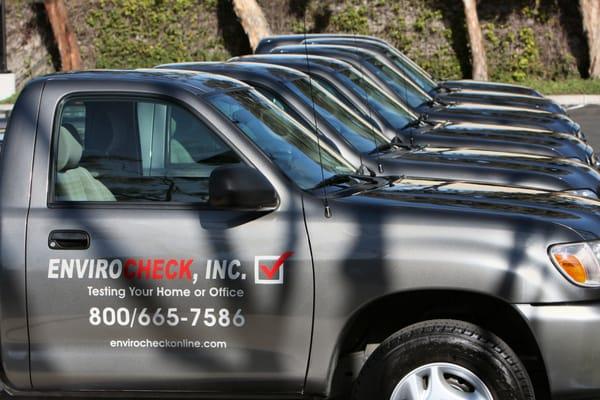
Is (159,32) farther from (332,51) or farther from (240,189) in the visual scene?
(240,189)

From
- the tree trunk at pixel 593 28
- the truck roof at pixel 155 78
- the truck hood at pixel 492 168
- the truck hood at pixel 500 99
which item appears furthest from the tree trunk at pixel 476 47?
the truck roof at pixel 155 78

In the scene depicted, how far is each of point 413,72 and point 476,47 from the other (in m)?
12.8

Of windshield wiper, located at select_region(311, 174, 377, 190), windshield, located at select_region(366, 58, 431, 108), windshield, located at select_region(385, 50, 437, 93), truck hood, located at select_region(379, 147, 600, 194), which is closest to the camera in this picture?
windshield wiper, located at select_region(311, 174, 377, 190)

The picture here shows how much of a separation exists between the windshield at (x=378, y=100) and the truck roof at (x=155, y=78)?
160 inches

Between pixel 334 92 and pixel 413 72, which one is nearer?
pixel 334 92

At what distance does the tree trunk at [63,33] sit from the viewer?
30.0 meters

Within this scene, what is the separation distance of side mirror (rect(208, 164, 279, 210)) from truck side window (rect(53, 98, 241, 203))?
11.3 inches

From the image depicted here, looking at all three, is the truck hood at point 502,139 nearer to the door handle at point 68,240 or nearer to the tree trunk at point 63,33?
the door handle at point 68,240

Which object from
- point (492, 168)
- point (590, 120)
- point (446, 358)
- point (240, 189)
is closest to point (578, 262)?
point (446, 358)

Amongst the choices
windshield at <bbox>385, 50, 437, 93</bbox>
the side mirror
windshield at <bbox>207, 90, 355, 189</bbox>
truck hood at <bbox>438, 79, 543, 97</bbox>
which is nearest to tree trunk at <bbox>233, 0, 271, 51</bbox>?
truck hood at <bbox>438, 79, 543, 97</bbox>

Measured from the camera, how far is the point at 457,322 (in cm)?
507

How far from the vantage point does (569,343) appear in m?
4.87

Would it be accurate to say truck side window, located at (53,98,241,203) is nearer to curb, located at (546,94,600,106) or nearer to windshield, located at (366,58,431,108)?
windshield, located at (366,58,431,108)

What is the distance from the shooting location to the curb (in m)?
26.2
